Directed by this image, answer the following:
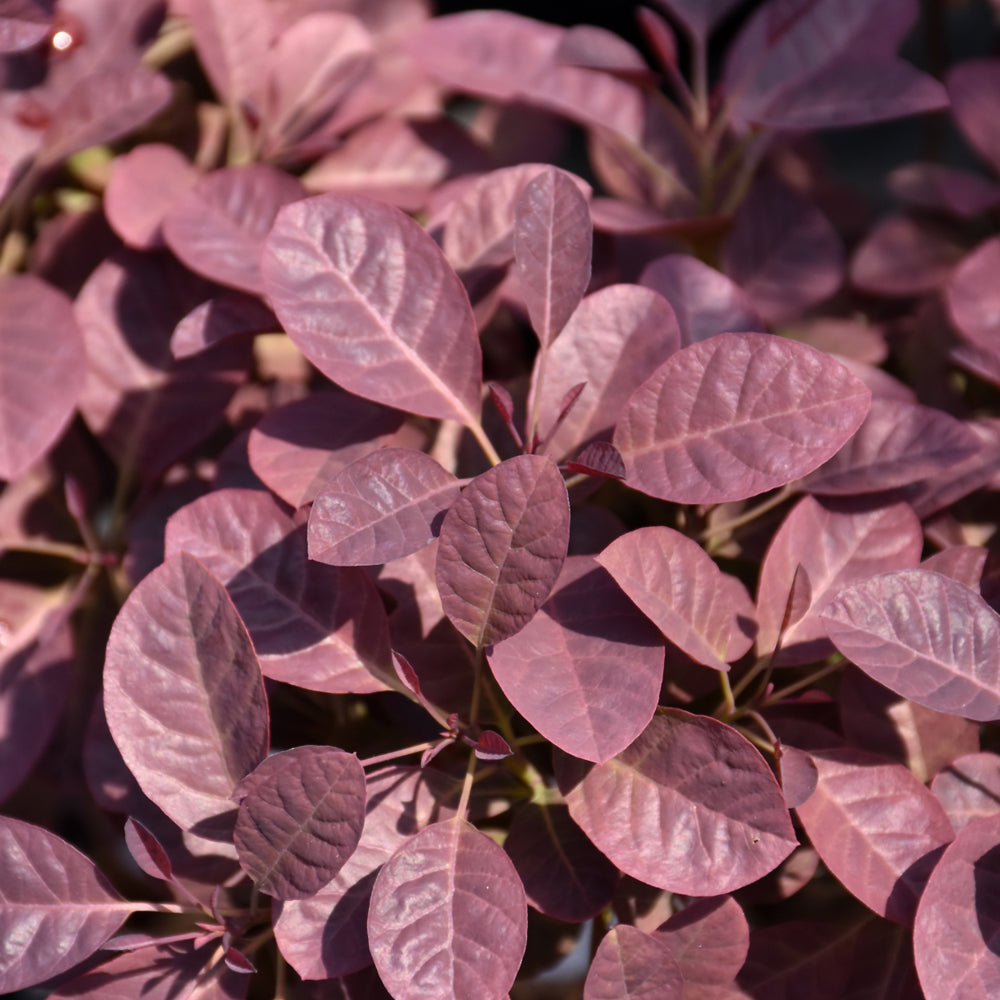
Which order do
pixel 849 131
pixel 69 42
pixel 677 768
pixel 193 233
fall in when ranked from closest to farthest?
1. pixel 677 768
2. pixel 193 233
3. pixel 69 42
4. pixel 849 131

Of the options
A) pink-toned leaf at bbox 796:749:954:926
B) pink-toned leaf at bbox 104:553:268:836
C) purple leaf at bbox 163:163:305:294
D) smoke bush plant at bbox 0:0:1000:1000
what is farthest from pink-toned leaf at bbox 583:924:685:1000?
purple leaf at bbox 163:163:305:294

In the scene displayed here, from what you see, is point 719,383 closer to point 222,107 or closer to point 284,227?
point 284,227

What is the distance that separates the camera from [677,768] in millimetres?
503

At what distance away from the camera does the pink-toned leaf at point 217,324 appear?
619mm

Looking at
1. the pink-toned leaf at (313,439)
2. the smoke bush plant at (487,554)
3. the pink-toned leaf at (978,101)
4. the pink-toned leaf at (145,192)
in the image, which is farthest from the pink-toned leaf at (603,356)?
the pink-toned leaf at (978,101)

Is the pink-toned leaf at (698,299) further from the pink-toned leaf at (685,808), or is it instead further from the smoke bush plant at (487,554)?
the pink-toned leaf at (685,808)

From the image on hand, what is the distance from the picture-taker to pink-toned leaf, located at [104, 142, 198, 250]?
2.34 feet

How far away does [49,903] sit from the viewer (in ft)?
1.76

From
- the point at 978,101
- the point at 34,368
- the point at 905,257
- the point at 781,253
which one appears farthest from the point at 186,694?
the point at 978,101

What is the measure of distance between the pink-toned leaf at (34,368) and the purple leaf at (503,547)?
336mm

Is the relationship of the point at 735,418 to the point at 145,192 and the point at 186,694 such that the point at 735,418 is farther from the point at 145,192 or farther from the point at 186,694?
the point at 145,192

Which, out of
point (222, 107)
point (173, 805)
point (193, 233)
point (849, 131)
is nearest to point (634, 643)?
point (173, 805)

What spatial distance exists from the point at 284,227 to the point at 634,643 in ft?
1.02

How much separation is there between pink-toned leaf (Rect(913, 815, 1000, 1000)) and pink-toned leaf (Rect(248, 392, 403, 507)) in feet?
1.28
